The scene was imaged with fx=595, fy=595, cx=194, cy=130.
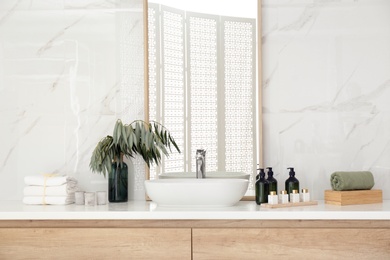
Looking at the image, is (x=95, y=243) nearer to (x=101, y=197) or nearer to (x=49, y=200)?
(x=101, y=197)

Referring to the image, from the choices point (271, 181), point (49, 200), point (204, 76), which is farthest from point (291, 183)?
point (49, 200)

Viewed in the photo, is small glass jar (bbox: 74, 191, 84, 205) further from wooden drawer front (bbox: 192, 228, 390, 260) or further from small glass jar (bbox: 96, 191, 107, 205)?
wooden drawer front (bbox: 192, 228, 390, 260)

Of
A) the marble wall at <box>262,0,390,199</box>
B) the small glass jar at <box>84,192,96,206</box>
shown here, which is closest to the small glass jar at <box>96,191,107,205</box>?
the small glass jar at <box>84,192,96,206</box>

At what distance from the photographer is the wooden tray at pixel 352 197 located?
276cm

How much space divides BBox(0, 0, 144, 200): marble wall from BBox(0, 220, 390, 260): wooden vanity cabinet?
58cm

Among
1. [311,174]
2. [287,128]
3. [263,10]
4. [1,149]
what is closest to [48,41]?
[1,149]

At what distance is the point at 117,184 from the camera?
302 cm

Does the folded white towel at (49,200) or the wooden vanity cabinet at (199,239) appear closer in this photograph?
the wooden vanity cabinet at (199,239)

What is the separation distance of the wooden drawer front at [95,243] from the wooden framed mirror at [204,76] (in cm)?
56

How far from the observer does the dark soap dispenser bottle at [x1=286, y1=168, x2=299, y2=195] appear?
2900 millimetres

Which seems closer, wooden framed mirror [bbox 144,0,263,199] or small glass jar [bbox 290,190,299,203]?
small glass jar [bbox 290,190,299,203]

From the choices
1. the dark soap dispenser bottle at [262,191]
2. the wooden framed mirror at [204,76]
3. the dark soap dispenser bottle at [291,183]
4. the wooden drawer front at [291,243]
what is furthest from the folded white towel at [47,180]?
the dark soap dispenser bottle at [291,183]

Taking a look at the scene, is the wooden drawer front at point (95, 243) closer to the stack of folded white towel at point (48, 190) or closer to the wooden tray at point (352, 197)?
the stack of folded white towel at point (48, 190)

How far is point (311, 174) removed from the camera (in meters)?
3.11
